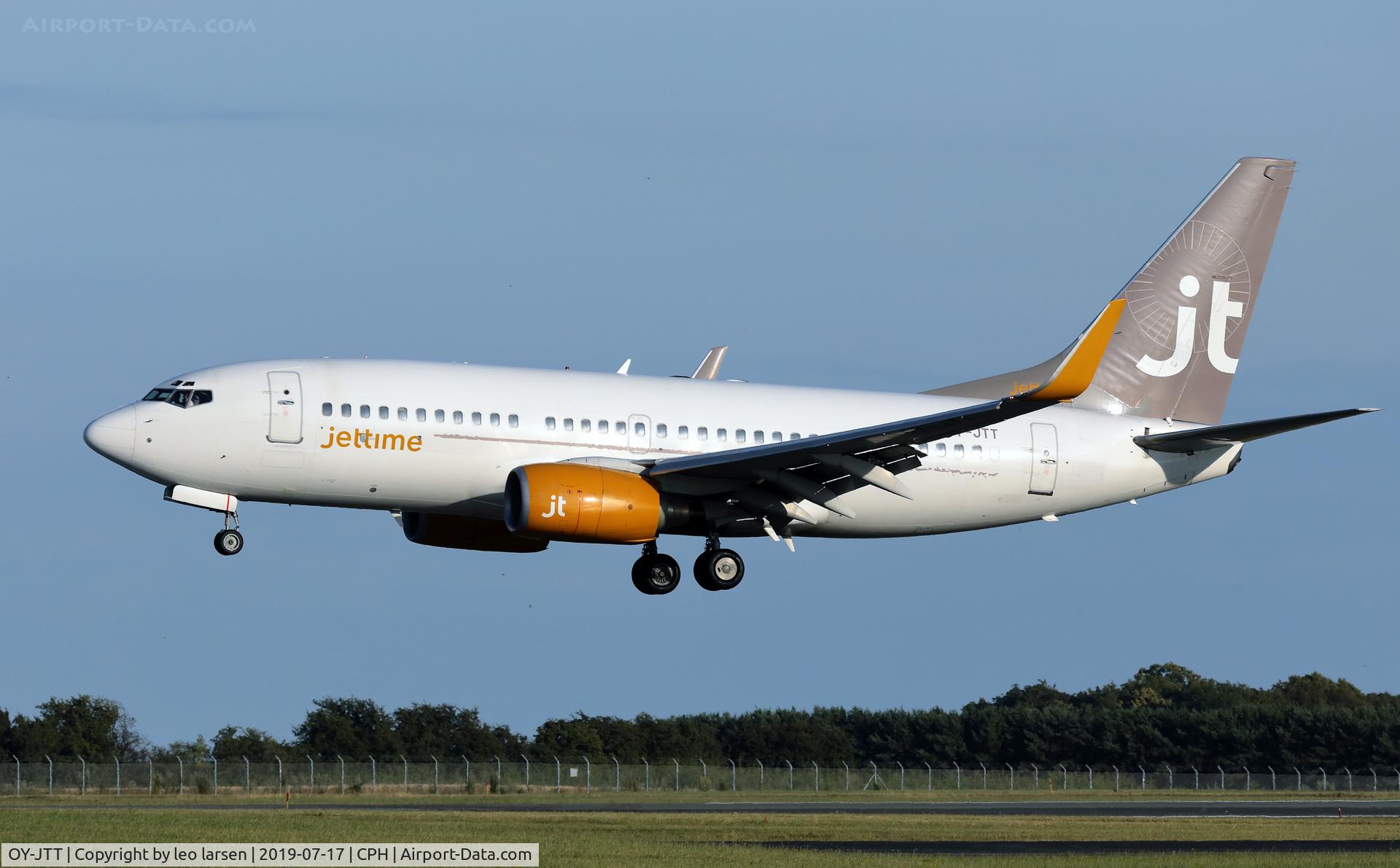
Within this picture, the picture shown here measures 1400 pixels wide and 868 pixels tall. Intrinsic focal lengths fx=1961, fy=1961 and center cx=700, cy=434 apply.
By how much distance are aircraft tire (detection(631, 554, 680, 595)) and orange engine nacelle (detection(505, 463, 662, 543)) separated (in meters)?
3.24

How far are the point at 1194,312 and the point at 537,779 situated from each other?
30.5 metres

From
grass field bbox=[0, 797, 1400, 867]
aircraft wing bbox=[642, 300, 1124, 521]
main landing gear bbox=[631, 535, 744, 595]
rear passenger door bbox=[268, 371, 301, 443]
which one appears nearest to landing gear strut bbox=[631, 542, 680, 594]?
main landing gear bbox=[631, 535, 744, 595]

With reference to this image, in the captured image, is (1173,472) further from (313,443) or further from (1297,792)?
(1297,792)

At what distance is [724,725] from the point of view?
325ft

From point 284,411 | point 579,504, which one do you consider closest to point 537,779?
point 579,504

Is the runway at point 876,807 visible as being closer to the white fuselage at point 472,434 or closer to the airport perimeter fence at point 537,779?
the airport perimeter fence at point 537,779

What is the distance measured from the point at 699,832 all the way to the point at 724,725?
56.5 m

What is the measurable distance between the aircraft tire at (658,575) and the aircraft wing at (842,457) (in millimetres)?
2365

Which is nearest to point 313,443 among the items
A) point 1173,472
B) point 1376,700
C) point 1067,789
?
point 1173,472

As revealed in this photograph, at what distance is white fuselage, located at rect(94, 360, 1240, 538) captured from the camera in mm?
39781

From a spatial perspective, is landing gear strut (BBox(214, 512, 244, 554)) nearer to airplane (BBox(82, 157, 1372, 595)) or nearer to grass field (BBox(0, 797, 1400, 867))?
airplane (BBox(82, 157, 1372, 595))

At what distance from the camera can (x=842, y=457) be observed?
41.2m

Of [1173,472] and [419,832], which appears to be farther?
[1173,472]

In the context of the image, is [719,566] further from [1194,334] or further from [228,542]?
[1194,334]
